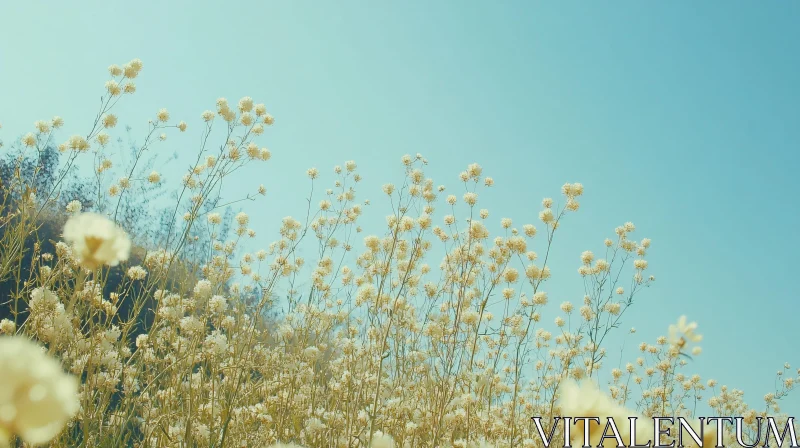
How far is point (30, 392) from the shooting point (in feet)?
1.81

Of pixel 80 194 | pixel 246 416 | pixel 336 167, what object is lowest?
pixel 246 416

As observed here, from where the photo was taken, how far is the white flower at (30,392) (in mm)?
538

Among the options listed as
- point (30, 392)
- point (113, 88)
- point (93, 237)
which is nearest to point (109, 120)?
point (113, 88)

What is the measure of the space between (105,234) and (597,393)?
69 centimetres

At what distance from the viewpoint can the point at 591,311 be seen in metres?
4.89

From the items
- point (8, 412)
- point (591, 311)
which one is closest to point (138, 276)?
point (591, 311)

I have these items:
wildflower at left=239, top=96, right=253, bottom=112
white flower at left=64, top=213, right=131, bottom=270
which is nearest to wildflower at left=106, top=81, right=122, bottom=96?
wildflower at left=239, top=96, right=253, bottom=112

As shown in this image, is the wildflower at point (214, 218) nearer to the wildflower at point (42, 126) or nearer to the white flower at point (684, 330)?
the wildflower at point (42, 126)

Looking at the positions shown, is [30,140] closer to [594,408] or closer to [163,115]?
[163,115]

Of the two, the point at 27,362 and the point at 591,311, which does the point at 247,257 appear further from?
the point at 27,362

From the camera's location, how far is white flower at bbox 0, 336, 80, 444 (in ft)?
1.76

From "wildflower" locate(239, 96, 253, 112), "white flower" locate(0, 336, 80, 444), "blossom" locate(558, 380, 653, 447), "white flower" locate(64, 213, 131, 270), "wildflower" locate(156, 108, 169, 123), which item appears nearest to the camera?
"white flower" locate(0, 336, 80, 444)

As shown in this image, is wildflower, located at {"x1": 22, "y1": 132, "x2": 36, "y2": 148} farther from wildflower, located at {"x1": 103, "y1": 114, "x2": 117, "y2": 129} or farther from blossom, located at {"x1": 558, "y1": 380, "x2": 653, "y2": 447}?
blossom, located at {"x1": 558, "y1": 380, "x2": 653, "y2": 447}

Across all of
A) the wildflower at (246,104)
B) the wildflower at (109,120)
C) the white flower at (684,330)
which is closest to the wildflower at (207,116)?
the wildflower at (246,104)
